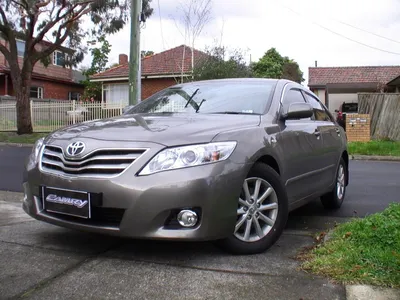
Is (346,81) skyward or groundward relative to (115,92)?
skyward

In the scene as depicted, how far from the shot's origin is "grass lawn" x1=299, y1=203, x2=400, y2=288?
303cm

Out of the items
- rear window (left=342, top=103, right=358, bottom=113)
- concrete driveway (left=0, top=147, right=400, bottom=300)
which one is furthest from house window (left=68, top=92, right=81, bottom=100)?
concrete driveway (left=0, top=147, right=400, bottom=300)

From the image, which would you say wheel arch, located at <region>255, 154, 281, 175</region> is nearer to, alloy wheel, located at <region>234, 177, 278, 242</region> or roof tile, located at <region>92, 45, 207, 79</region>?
alloy wheel, located at <region>234, 177, 278, 242</region>

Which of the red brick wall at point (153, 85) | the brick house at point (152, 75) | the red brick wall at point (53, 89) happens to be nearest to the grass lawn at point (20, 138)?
the brick house at point (152, 75)

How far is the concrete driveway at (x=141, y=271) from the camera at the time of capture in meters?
2.85

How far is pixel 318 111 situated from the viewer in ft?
17.9

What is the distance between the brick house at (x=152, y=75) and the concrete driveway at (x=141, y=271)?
788 inches

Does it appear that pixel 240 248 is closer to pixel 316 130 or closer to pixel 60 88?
pixel 316 130

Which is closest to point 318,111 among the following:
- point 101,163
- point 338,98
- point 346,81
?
point 101,163

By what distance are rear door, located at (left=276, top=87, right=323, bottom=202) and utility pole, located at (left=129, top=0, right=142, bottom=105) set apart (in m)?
6.77

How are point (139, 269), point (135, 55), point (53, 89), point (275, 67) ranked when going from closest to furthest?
point (139, 269) → point (135, 55) → point (53, 89) → point (275, 67)

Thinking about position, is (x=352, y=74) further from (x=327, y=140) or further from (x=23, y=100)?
(x=327, y=140)

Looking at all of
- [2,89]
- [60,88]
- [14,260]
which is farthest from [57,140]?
[60,88]

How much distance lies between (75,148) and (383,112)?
1381cm
